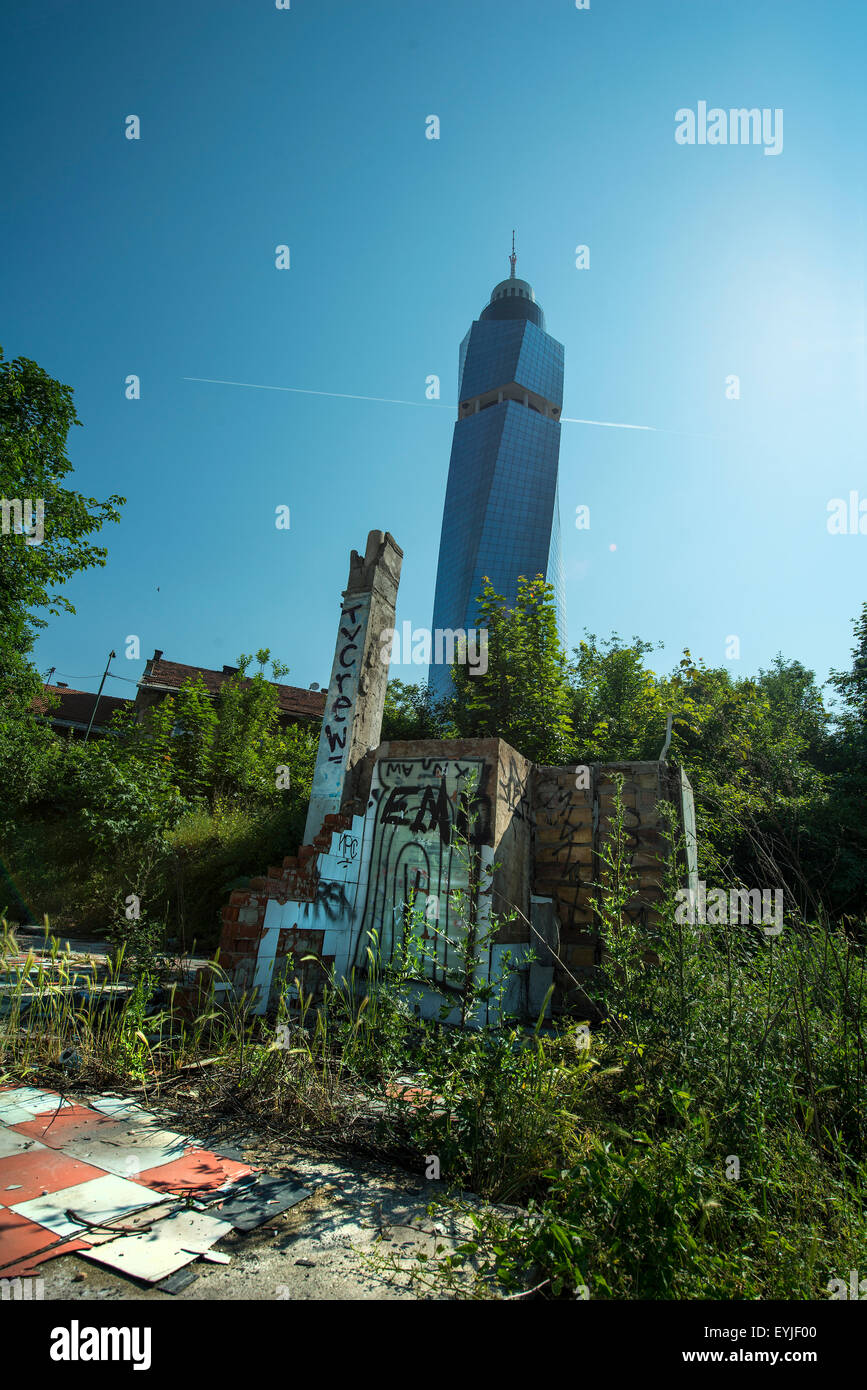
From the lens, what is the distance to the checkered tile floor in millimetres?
1865

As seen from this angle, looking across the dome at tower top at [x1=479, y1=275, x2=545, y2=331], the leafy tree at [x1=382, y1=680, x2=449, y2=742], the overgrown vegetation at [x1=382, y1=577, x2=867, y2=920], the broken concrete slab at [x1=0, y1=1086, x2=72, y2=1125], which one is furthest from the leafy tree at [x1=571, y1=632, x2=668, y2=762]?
the dome at tower top at [x1=479, y1=275, x2=545, y2=331]

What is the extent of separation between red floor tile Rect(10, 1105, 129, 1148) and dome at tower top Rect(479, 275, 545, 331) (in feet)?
327

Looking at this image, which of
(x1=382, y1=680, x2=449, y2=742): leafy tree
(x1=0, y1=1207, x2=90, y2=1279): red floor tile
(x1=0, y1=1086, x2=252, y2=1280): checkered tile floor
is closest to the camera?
(x1=0, y1=1207, x2=90, y2=1279): red floor tile

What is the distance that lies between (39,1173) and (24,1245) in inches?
24.1

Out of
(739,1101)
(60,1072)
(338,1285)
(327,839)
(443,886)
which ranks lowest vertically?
(60,1072)

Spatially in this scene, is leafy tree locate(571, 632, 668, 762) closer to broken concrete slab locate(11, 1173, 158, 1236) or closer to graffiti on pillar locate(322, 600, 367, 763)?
→ graffiti on pillar locate(322, 600, 367, 763)

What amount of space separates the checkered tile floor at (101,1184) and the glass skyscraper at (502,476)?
48.9 metres

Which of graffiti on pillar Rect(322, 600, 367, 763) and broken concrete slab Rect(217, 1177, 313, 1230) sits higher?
graffiti on pillar Rect(322, 600, 367, 763)

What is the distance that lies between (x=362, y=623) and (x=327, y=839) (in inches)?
103

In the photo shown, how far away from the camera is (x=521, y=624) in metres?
12.6

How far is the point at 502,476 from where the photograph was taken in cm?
6044
